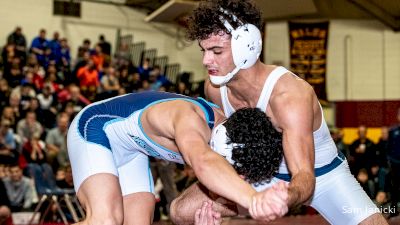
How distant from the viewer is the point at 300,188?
11.6ft

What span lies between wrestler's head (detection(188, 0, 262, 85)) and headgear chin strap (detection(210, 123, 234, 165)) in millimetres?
441

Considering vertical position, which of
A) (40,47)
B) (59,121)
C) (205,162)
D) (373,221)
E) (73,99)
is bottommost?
(59,121)

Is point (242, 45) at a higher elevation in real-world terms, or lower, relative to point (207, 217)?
higher

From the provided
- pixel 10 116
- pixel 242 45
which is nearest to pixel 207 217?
pixel 242 45

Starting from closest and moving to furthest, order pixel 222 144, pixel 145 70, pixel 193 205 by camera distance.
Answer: pixel 222 144 < pixel 193 205 < pixel 145 70

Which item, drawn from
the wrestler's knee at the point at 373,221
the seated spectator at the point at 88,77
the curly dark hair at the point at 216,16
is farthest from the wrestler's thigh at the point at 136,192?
the seated spectator at the point at 88,77

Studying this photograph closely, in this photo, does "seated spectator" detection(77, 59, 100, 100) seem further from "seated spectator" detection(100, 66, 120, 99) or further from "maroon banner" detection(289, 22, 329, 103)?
"maroon banner" detection(289, 22, 329, 103)

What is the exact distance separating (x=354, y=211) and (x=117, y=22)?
13.9 meters

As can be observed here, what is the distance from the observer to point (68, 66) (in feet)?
46.8

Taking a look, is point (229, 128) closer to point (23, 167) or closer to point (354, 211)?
point (354, 211)

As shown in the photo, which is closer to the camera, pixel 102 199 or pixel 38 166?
pixel 102 199

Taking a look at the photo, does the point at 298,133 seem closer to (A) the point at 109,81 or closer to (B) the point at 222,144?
(B) the point at 222,144

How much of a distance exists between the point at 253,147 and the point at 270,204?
20.5 inches

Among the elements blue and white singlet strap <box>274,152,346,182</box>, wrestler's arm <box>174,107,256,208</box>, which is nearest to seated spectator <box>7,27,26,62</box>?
blue and white singlet strap <box>274,152,346,182</box>
